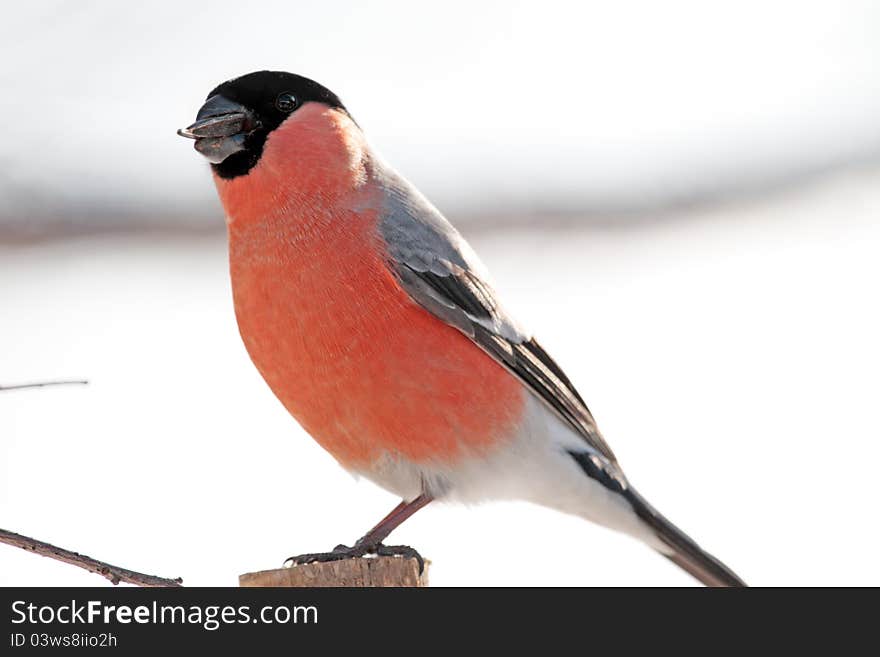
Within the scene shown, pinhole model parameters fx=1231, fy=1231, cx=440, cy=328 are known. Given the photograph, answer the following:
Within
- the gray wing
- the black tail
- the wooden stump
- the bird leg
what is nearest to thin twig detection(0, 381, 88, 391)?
the wooden stump

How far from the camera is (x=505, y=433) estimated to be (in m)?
3.26

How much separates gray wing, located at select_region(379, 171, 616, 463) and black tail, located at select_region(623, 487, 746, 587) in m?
0.16

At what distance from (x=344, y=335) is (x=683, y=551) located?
115cm

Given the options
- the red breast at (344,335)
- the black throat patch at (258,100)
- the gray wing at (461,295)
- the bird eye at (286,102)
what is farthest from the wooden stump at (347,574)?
the bird eye at (286,102)

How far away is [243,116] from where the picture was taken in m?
3.41

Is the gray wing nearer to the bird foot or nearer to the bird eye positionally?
the bird eye

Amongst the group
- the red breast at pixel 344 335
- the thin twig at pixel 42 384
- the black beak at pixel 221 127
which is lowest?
the thin twig at pixel 42 384

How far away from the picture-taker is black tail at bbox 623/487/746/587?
133 inches

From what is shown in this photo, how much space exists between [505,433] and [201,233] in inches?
135

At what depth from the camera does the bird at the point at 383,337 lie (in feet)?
10.2

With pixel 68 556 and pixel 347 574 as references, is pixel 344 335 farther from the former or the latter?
pixel 68 556

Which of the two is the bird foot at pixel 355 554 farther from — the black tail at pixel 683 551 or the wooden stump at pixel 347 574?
the black tail at pixel 683 551
